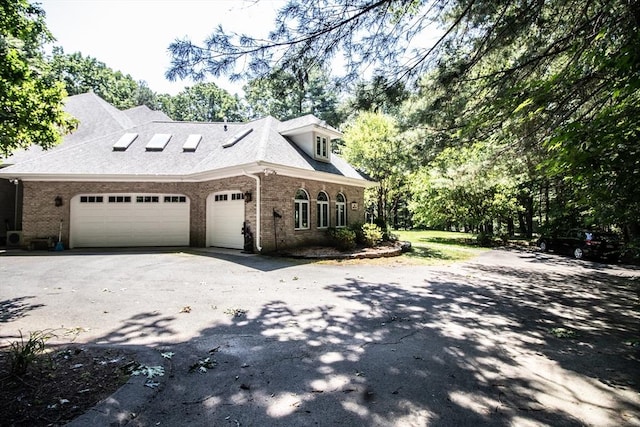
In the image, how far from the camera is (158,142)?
1569 cm

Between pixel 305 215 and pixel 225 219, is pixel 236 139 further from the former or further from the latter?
pixel 305 215

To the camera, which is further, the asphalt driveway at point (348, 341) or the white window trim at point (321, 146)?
the white window trim at point (321, 146)

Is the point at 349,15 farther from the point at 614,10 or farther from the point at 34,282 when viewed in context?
the point at 34,282

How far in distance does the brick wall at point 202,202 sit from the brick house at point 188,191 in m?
0.04

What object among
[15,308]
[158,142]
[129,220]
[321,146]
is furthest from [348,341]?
[158,142]

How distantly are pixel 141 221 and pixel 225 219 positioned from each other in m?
3.97

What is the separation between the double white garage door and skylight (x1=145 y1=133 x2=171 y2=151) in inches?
112

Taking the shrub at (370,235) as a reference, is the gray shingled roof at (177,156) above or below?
above

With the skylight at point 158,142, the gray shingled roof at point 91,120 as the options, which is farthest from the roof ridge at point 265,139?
the gray shingled roof at point 91,120

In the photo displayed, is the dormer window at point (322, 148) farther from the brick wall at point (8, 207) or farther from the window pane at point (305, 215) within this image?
the brick wall at point (8, 207)

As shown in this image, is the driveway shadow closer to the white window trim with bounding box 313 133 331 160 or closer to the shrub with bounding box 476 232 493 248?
the white window trim with bounding box 313 133 331 160

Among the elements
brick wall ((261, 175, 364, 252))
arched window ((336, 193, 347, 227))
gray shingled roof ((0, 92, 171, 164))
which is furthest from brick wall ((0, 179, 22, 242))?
arched window ((336, 193, 347, 227))

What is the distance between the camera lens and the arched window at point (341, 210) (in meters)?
15.2

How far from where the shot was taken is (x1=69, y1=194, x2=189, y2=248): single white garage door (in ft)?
43.9
